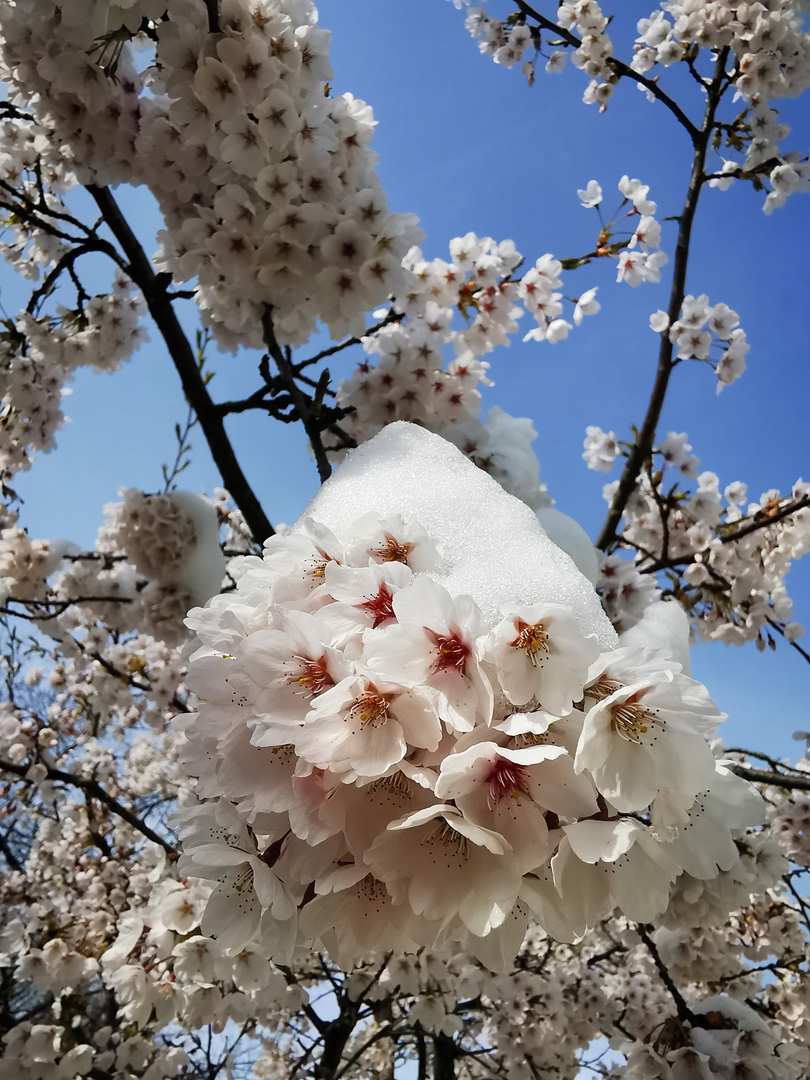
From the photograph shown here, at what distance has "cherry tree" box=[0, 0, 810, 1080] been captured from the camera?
534 millimetres

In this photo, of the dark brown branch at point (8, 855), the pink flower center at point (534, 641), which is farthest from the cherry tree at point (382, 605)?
the dark brown branch at point (8, 855)

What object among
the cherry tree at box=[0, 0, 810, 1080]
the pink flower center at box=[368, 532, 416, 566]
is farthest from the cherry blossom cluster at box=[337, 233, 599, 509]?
the pink flower center at box=[368, 532, 416, 566]

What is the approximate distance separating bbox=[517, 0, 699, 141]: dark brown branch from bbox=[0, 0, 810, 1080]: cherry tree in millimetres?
17

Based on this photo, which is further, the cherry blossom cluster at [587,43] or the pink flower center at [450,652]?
the cherry blossom cluster at [587,43]

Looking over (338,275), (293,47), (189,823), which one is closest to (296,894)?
(189,823)

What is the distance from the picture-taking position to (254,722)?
57cm

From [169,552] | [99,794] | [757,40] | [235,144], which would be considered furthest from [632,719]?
[757,40]

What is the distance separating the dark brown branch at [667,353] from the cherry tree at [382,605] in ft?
0.06

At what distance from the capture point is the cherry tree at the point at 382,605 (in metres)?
0.53

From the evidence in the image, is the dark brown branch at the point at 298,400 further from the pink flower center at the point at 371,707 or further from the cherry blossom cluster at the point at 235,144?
the pink flower center at the point at 371,707

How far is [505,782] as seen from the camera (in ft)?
1.74

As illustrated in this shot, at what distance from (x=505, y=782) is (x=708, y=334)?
322 centimetres

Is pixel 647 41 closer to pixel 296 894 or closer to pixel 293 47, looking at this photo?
pixel 293 47

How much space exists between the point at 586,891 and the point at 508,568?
0.95ft
